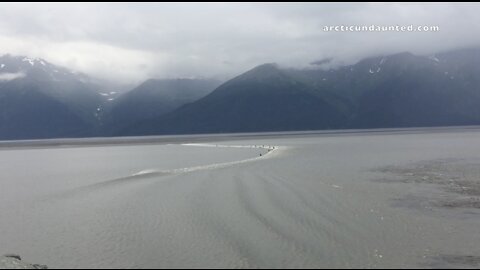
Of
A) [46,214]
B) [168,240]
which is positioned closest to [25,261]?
[168,240]

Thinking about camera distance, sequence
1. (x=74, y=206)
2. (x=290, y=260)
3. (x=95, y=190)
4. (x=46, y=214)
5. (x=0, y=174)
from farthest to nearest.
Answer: (x=0, y=174)
(x=95, y=190)
(x=74, y=206)
(x=46, y=214)
(x=290, y=260)

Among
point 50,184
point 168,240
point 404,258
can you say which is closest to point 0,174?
point 50,184

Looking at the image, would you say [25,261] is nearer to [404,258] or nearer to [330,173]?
[404,258]

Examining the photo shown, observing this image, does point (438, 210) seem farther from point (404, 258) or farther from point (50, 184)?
point (50, 184)

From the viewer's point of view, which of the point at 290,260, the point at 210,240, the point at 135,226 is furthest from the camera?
the point at 135,226

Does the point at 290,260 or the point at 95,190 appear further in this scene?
the point at 95,190

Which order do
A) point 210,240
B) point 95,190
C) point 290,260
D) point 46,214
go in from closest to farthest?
point 290,260, point 210,240, point 46,214, point 95,190
